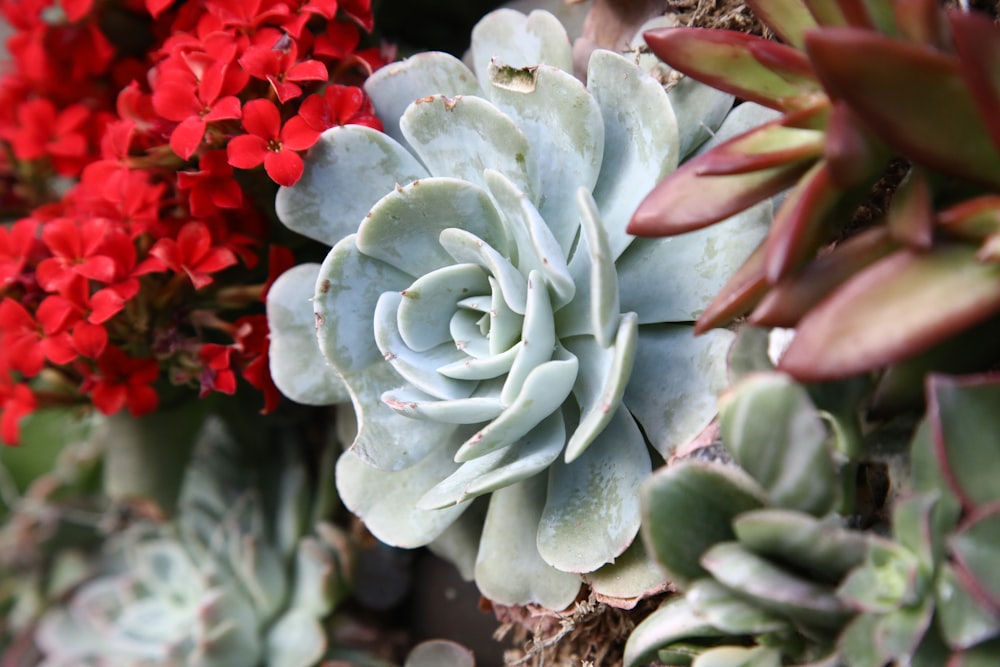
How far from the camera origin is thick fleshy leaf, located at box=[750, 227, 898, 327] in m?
0.47

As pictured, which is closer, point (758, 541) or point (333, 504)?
point (758, 541)

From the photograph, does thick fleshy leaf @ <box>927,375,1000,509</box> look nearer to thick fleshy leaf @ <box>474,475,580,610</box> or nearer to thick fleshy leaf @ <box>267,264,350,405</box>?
thick fleshy leaf @ <box>474,475,580,610</box>

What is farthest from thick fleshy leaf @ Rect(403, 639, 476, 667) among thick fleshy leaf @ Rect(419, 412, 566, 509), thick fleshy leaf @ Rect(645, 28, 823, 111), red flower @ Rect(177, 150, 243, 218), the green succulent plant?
thick fleshy leaf @ Rect(645, 28, 823, 111)

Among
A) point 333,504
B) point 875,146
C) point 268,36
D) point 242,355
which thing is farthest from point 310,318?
point 875,146

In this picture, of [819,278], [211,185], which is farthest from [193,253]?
[819,278]

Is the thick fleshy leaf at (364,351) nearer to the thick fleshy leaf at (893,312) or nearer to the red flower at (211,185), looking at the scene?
the red flower at (211,185)

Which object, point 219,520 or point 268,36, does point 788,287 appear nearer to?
point 268,36

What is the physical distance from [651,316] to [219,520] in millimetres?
708

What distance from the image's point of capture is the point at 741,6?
676 mm

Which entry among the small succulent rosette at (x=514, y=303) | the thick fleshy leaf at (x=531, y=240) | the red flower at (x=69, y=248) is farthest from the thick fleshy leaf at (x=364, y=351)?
the red flower at (x=69, y=248)

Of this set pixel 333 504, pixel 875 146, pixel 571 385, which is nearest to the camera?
pixel 875 146

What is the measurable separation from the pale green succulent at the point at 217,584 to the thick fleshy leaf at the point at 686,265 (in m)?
0.48

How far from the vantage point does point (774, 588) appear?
0.43 metres

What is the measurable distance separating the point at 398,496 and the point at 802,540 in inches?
14.6
